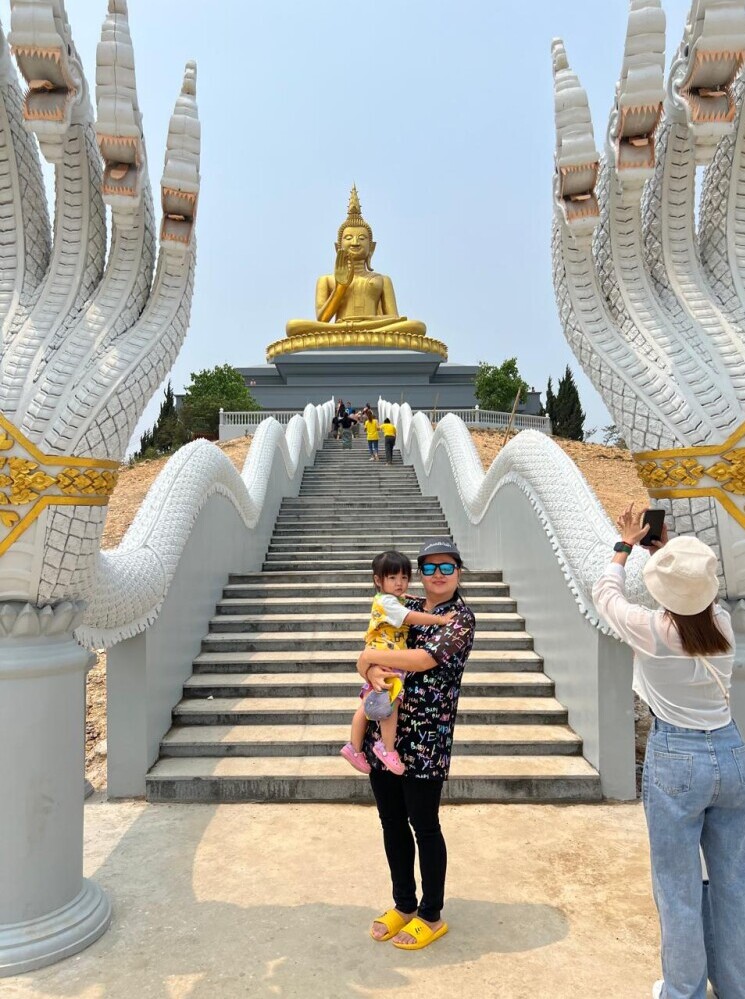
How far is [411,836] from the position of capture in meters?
3.10

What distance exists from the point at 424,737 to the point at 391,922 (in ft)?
2.75

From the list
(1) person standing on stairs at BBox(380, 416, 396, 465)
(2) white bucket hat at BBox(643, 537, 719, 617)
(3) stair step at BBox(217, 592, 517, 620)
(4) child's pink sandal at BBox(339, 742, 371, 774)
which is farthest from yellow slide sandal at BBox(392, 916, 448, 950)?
(1) person standing on stairs at BBox(380, 416, 396, 465)

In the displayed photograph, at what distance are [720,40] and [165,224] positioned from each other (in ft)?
7.82

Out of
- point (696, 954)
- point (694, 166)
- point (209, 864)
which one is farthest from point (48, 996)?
point (694, 166)

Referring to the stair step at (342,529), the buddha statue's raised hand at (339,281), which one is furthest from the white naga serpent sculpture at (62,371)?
the buddha statue's raised hand at (339,281)

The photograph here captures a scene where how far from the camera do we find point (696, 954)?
7.78ft

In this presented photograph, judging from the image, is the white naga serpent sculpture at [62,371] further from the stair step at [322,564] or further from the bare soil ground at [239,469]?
the stair step at [322,564]

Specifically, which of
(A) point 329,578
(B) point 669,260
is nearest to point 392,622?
(B) point 669,260

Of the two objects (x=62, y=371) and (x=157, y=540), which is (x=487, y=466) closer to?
(x=157, y=540)

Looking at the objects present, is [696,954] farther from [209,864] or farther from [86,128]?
[86,128]

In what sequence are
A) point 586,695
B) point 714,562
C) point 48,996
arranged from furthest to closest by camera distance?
point 586,695
point 48,996
point 714,562

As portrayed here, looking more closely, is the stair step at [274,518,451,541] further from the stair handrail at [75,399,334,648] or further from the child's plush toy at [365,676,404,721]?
the child's plush toy at [365,676,404,721]

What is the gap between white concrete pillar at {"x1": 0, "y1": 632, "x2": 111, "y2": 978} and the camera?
118 inches

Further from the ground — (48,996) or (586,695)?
(586,695)
